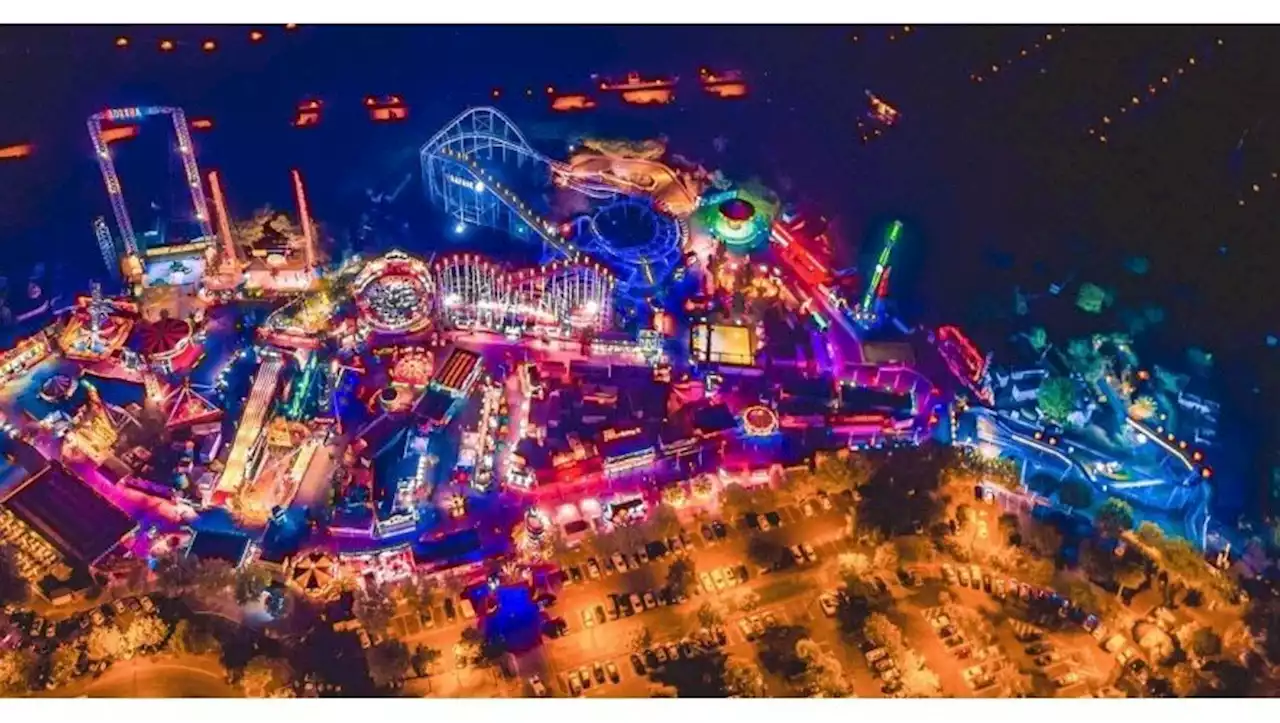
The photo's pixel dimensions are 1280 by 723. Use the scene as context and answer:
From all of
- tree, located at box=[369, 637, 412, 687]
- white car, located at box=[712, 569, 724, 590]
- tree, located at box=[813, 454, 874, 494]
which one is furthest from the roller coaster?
tree, located at box=[369, 637, 412, 687]

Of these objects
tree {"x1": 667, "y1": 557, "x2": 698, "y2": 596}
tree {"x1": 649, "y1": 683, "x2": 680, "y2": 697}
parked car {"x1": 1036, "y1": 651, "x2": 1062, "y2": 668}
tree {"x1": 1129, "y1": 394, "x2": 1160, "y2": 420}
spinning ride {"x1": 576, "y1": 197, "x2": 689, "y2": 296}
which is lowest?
parked car {"x1": 1036, "y1": 651, "x2": 1062, "y2": 668}

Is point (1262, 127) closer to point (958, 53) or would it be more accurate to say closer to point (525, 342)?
point (958, 53)

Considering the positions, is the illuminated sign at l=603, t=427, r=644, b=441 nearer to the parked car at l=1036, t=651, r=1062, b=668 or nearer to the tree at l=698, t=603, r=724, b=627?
the tree at l=698, t=603, r=724, b=627

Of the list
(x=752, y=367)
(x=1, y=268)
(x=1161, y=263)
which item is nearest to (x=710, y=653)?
(x=752, y=367)

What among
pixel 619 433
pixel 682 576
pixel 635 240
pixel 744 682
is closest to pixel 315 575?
pixel 619 433

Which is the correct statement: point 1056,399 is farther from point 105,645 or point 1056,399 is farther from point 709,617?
point 105,645
